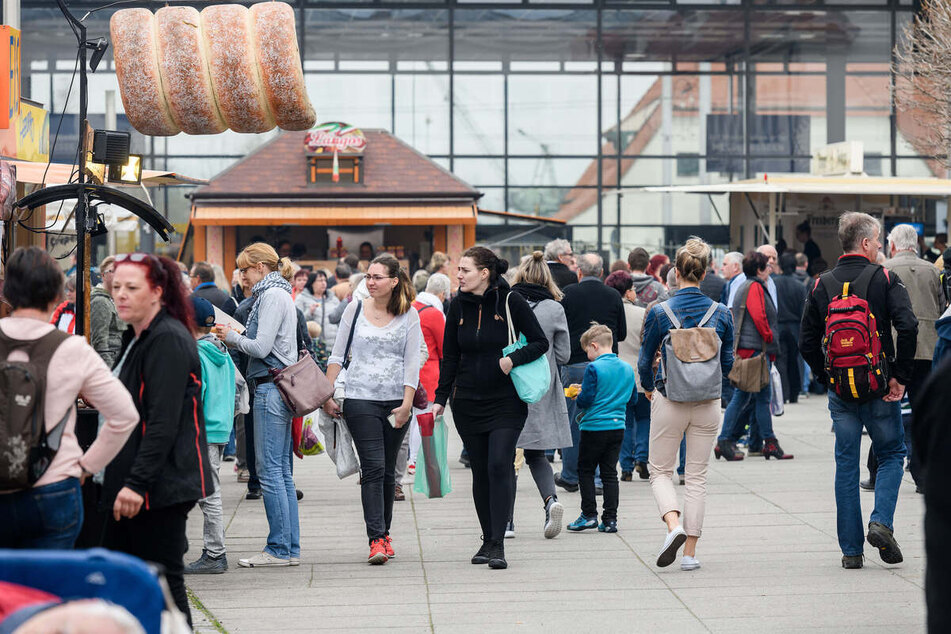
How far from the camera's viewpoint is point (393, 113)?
29781 millimetres

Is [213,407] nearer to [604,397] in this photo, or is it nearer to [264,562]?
[264,562]

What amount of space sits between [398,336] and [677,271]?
1.77 metres

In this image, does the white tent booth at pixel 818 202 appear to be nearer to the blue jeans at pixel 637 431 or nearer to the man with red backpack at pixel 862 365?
the blue jeans at pixel 637 431

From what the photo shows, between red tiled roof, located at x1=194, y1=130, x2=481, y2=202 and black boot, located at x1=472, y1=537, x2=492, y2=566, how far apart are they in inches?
666

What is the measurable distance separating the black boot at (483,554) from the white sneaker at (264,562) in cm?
114

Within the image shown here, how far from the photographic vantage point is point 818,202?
22.9 meters

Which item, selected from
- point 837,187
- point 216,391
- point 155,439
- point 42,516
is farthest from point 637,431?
point 837,187

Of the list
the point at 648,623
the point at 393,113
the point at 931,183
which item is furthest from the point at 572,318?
the point at 393,113

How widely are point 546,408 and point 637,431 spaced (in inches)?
101

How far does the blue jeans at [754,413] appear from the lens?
12.1 m

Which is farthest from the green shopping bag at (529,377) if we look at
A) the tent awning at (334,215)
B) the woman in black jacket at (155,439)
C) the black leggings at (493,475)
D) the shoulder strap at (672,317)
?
the tent awning at (334,215)

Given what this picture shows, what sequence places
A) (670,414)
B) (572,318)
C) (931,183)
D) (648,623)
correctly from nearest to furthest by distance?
(648,623), (670,414), (572,318), (931,183)

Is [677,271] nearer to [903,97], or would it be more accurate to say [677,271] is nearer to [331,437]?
[331,437]

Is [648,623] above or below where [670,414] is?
below
